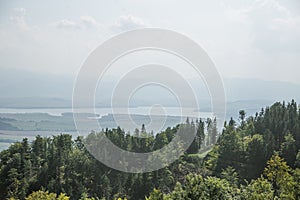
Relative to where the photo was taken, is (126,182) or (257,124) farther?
(257,124)

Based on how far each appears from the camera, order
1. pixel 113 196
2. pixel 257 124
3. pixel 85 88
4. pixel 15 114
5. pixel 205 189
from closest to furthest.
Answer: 1. pixel 205 189
2. pixel 85 88
3. pixel 113 196
4. pixel 257 124
5. pixel 15 114

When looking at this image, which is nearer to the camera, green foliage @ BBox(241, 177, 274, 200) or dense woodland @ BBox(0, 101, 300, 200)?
green foliage @ BBox(241, 177, 274, 200)

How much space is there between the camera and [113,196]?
36.8 meters

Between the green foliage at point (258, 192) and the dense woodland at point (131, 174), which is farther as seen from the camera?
the dense woodland at point (131, 174)

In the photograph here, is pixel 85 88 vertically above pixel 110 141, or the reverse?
pixel 85 88

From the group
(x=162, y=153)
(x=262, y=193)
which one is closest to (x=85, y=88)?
(x=262, y=193)

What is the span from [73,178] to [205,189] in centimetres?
2279

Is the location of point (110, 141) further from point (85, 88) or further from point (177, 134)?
point (85, 88)

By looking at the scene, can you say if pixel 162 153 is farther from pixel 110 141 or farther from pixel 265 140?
pixel 265 140

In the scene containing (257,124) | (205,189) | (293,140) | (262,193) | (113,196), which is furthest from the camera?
→ (257,124)

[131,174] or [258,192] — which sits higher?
[258,192]

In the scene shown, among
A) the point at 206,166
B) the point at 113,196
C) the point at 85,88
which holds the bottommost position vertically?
the point at 113,196

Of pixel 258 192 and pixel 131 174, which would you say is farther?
pixel 131 174

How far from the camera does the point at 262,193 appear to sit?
20.0 metres
